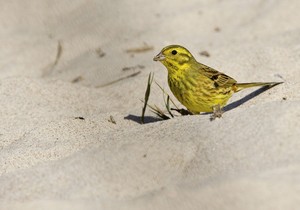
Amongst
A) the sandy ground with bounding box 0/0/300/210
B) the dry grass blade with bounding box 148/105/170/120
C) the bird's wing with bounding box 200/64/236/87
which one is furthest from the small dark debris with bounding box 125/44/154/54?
the bird's wing with bounding box 200/64/236/87

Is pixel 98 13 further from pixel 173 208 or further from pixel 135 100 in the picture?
pixel 173 208

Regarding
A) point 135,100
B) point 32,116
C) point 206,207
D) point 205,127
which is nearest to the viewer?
point 206,207

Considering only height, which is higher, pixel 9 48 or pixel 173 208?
pixel 173 208

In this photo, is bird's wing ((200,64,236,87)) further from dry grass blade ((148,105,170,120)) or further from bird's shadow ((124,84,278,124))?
dry grass blade ((148,105,170,120))

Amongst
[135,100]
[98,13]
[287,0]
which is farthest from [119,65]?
[287,0]

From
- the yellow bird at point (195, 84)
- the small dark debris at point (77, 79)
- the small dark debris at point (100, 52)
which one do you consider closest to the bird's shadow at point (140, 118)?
the yellow bird at point (195, 84)

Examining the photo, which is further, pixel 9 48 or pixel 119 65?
pixel 9 48

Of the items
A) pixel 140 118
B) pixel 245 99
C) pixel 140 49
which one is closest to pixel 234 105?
pixel 245 99
